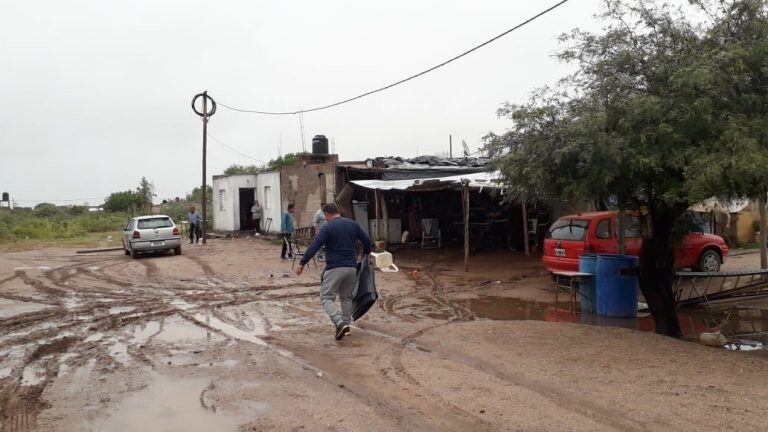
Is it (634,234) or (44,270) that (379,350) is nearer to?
(634,234)

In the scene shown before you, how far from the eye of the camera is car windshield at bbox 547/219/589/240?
1215 cm

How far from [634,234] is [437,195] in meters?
10.6

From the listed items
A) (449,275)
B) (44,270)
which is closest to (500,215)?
(449,275)

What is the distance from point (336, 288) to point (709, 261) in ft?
31.7

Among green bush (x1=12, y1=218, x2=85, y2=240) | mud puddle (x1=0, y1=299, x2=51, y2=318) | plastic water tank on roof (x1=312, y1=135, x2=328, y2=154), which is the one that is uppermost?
plastic water tank on roof (x1=312, y1=135, x2=328, y2=154)

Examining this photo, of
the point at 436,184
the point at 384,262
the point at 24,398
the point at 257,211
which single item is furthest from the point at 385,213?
the point at 24,398

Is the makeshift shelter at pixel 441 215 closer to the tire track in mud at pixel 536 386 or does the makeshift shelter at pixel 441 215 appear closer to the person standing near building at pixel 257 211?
the person standing near building at pixel 257 211

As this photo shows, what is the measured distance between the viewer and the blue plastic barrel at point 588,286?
9.93 metres

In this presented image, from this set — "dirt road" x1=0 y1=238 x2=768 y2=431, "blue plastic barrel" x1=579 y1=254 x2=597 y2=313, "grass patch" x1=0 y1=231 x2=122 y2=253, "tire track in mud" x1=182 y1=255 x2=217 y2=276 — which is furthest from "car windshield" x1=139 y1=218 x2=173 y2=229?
"blue plastic barrel" x1=579 y1=254 x2=597 y2=313

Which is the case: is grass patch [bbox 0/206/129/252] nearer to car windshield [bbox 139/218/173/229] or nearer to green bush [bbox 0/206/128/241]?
green bush [bbox 0/206/128/241]

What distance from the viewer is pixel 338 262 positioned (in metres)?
7.88

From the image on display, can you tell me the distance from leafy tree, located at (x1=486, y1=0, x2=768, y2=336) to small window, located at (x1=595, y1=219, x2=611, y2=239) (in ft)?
12.6

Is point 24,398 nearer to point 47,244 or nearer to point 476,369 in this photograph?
point 476,369

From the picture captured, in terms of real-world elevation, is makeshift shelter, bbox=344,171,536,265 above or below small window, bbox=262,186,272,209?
below
